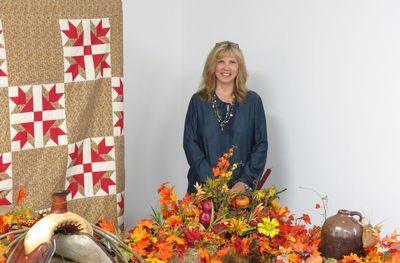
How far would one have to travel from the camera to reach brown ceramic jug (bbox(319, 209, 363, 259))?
162 cm

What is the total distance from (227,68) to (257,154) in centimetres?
53

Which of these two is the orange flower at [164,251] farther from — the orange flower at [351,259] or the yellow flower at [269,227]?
the orange flower at [351,259]

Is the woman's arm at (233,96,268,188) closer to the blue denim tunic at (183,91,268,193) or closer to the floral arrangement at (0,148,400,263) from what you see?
the blue denim tunic at (183,91,268,193)

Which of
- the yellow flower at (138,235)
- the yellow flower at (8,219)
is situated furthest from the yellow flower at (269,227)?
the yellow flower at (8,219)

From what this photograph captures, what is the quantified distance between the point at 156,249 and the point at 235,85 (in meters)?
1.65

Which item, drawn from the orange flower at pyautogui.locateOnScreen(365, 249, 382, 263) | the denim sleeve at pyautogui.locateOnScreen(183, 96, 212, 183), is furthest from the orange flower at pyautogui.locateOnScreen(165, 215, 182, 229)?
the denim sleeve at pyautogui.locateOnScreen(183, 96, 212, 183)

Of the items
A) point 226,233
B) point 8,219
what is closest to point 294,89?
point 226,233

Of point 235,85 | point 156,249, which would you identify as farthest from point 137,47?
point 156,249

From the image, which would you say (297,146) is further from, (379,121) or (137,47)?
(137,47)

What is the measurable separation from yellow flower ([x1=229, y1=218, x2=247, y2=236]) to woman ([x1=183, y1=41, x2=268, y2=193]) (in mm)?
1205

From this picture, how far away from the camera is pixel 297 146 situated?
11.4ft

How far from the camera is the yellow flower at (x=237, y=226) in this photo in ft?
6.09

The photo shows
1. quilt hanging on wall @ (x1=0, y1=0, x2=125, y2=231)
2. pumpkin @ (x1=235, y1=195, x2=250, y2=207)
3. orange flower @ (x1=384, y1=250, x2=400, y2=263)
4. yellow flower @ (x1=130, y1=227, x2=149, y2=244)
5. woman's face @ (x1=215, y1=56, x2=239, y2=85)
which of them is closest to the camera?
orange flower @ (x1=384, y1=250, x2=400, y2=263)

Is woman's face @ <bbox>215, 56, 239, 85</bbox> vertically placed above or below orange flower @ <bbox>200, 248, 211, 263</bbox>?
above
